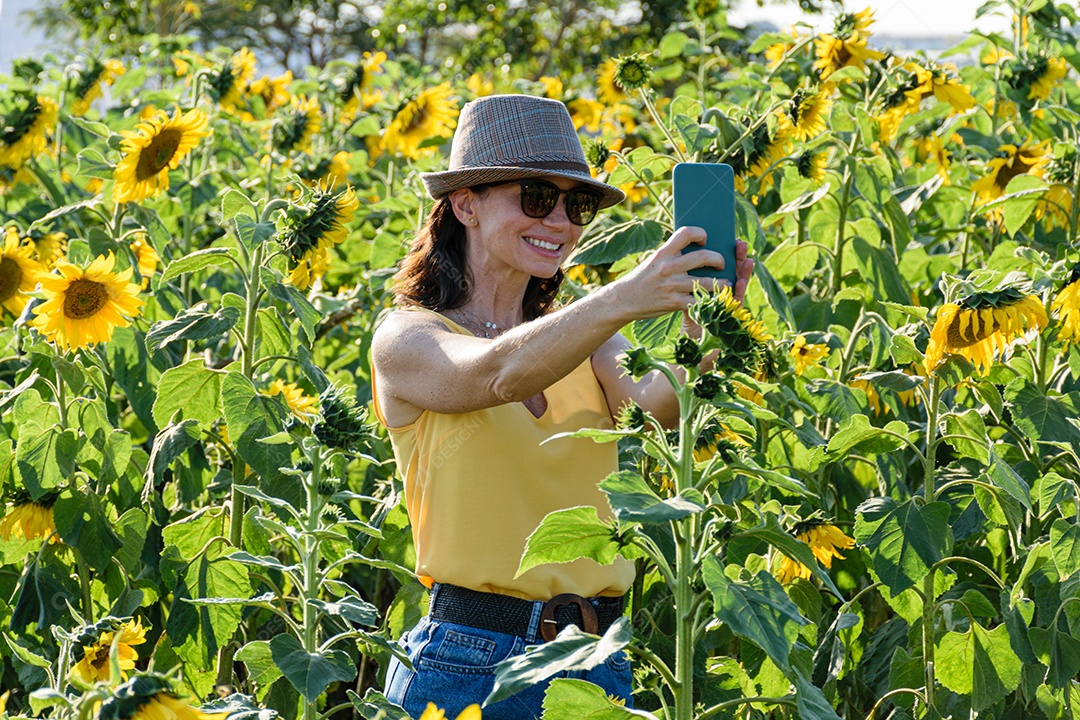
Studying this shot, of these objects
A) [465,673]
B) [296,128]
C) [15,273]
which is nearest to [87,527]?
[15,273]

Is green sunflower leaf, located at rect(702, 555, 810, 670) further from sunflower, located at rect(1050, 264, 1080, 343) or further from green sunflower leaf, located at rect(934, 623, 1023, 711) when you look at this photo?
sunflower, located at rect(1050, 264, 1080, 343)

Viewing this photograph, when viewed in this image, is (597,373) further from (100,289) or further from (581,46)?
(581,46)

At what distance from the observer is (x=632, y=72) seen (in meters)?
3.31

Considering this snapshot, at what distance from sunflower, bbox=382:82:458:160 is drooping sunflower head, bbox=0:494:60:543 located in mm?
1868

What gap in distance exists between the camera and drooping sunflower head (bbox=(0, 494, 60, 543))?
301cm

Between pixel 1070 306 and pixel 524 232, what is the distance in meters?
1.05

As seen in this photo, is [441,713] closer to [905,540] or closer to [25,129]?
[905,540]

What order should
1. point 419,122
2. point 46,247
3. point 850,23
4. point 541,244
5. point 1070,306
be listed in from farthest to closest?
1. point 419,122
2. point 850,23
3. point 46,247
4. point 1070,306
5. point 541,244

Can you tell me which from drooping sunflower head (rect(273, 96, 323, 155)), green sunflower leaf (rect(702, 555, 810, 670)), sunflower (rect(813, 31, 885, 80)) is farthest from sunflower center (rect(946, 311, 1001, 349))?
drooping sunflower head (rect(273, 96, 323, 155))

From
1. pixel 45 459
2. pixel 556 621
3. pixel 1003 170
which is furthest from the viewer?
pixel 1003 170

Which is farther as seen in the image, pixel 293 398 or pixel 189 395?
pixel 293 398

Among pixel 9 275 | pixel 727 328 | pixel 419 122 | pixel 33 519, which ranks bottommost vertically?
pixel 33 519

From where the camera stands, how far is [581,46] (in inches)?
438

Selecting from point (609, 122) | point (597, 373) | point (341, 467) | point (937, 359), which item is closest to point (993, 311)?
point (937, 359)
